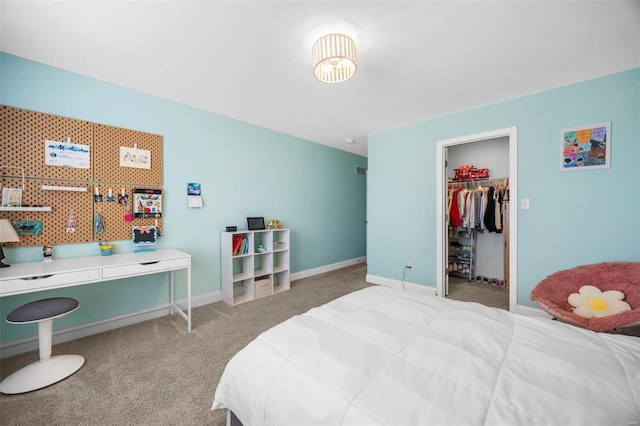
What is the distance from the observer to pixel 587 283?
2191 millimetres

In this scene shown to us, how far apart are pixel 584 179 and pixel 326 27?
2.80 metres

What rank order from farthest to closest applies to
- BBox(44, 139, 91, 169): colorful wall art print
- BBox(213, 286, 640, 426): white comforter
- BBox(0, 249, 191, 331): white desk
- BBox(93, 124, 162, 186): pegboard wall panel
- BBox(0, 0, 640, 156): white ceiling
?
BBox(93, 124, 162, 186): pegboard wall panel < BBox(44, 139, 91, 169): colorful wall art print < BBox(0, 249, 191, 331): white desk < BBox(0, 0, 640, 156): white ceiling < BBox(213, 286, 640, 426): white comforter

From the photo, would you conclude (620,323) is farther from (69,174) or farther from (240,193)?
(69,174)

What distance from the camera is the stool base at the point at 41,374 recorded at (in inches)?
64.5

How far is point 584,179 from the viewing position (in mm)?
2473

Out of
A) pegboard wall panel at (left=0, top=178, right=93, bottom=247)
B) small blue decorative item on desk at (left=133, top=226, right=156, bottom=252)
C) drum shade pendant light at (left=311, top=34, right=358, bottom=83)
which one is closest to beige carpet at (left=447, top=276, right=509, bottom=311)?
drum shade pendant light at (left=311, top=34, right=358, bottom=83)

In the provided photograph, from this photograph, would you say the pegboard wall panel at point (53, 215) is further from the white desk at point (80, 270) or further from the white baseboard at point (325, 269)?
the white baseboard at point (325, 269)

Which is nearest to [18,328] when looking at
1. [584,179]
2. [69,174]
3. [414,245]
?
[69,174]

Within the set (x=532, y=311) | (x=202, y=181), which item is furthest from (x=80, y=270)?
(x=532, y=311)

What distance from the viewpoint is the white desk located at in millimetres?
1689

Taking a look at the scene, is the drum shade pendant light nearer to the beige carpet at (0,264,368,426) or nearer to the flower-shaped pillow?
the beige carpet at (0,264,368,426)

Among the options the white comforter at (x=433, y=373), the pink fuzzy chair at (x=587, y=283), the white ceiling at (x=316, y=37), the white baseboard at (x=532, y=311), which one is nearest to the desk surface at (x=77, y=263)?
the white comforter at (x=433, y=373)

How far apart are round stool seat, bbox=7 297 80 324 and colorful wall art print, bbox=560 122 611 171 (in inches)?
176

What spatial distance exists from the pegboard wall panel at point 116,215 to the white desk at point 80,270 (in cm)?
22
